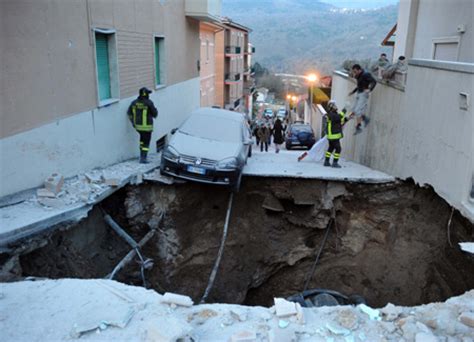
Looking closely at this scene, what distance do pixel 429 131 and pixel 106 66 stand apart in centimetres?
747

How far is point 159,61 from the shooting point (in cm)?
1384

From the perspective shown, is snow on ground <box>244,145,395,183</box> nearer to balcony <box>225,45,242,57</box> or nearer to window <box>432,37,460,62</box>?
window <box>432,37,460,62</box>

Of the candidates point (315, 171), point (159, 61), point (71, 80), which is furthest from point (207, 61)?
point (71, 80)

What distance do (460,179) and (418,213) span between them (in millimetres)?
2070

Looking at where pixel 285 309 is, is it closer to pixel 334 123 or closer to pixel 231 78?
pixel 334 123

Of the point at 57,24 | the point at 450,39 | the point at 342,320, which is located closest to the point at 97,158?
the point at 57,24

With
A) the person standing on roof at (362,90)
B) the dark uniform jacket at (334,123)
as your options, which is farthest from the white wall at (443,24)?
the dark uniform jacket at (334,123)

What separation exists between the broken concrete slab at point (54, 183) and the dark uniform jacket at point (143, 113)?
3.11m

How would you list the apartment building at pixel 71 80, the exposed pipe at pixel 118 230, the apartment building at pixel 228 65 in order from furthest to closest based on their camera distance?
the apartment building at pixel 228 65, the exposed pipe at pixel 118 230, the apartment building at pixel 71 80

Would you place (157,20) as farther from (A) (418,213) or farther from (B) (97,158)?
(A) (418,213)

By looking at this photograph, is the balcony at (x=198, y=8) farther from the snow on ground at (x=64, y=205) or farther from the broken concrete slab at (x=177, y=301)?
the broken concrete slab at (x=177, y=301)

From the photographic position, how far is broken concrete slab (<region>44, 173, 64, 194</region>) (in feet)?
23.5

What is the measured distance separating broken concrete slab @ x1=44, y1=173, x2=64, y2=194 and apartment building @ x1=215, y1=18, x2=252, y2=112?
26482 millimetres

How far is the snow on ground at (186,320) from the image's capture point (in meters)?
3.93
